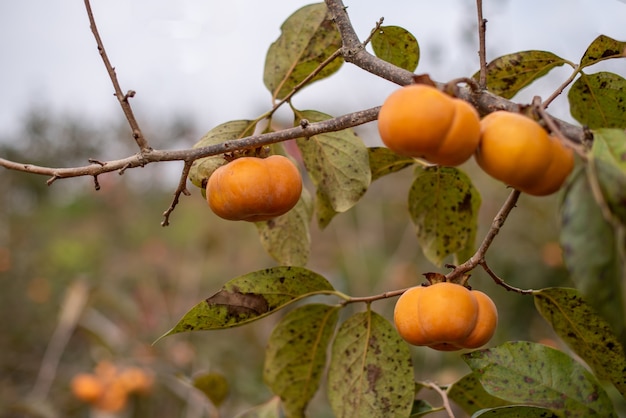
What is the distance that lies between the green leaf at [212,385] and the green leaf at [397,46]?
1.91 ft

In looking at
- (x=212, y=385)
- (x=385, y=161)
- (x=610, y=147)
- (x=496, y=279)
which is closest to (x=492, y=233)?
(x=496, y=279)

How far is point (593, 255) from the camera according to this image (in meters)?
0.37

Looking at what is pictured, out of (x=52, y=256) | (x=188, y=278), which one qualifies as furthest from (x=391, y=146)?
(x=52, y=256)

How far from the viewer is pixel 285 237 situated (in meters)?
0.84

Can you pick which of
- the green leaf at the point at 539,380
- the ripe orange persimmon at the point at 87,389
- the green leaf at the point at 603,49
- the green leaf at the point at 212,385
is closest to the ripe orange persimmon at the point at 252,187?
the green leaf at the point at 539,380

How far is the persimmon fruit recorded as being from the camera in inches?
16.3

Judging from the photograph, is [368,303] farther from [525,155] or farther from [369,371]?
[525,155]

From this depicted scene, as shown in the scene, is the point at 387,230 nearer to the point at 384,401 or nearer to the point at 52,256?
the point at 52,256

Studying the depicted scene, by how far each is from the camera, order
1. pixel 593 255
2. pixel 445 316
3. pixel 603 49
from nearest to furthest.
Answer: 1. pixel 593 255
2. pixel 445 316
3. pixel 603 49

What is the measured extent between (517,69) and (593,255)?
425 mm

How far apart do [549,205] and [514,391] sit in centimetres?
271

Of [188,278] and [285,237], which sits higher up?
[285,237]

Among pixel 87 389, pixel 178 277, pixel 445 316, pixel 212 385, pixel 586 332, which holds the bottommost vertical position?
pixel 178 277

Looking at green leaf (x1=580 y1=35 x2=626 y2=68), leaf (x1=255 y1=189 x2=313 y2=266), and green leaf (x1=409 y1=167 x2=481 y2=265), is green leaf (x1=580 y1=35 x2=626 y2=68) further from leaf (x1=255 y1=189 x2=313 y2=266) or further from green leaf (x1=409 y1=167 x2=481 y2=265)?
leaf (x1=255 y1=189 x2=313 y2=266)
